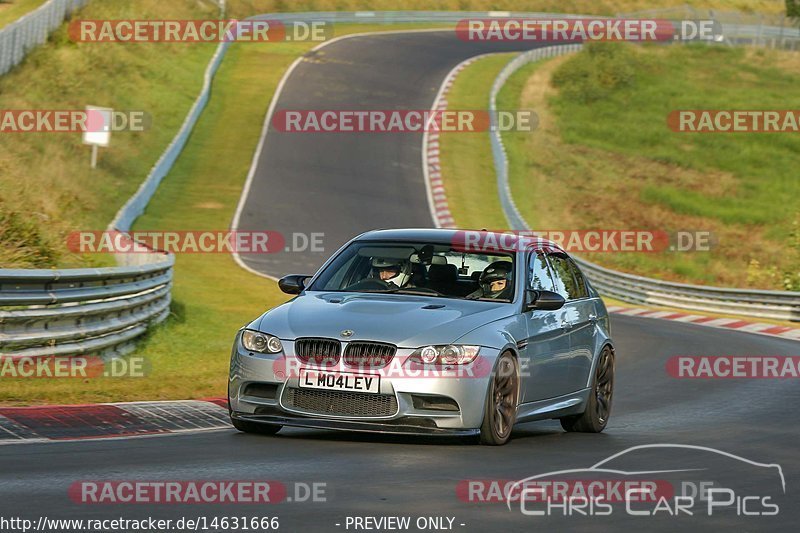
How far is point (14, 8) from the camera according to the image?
1797 inches

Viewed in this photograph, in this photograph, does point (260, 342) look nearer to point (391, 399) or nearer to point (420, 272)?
point (391, 399)

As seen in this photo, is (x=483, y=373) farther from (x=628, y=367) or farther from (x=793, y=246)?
(x=793, y=246)

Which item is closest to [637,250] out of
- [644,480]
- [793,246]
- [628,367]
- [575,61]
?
[793,246]

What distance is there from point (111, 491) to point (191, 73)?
42.6m

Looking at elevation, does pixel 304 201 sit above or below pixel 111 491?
below

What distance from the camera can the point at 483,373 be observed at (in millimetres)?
9359

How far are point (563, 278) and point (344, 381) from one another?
3071 mm

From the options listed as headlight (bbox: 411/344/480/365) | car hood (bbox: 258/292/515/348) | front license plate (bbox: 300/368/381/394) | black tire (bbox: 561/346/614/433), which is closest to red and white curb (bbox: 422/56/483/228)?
black tire (bbox: 561/346/614/433)

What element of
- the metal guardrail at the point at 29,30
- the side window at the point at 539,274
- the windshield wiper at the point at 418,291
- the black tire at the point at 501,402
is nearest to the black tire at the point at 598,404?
the side window at the point at 539,274

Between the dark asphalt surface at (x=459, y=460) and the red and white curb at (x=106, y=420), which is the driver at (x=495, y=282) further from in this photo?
the red and white curb at (x=106, y=420)

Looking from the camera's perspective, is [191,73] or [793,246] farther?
[191,73]

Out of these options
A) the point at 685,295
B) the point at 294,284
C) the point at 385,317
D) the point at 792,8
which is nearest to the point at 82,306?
the point at 294,284

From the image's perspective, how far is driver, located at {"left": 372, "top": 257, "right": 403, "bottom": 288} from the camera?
10482mm

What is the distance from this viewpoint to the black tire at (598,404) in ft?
37.6
